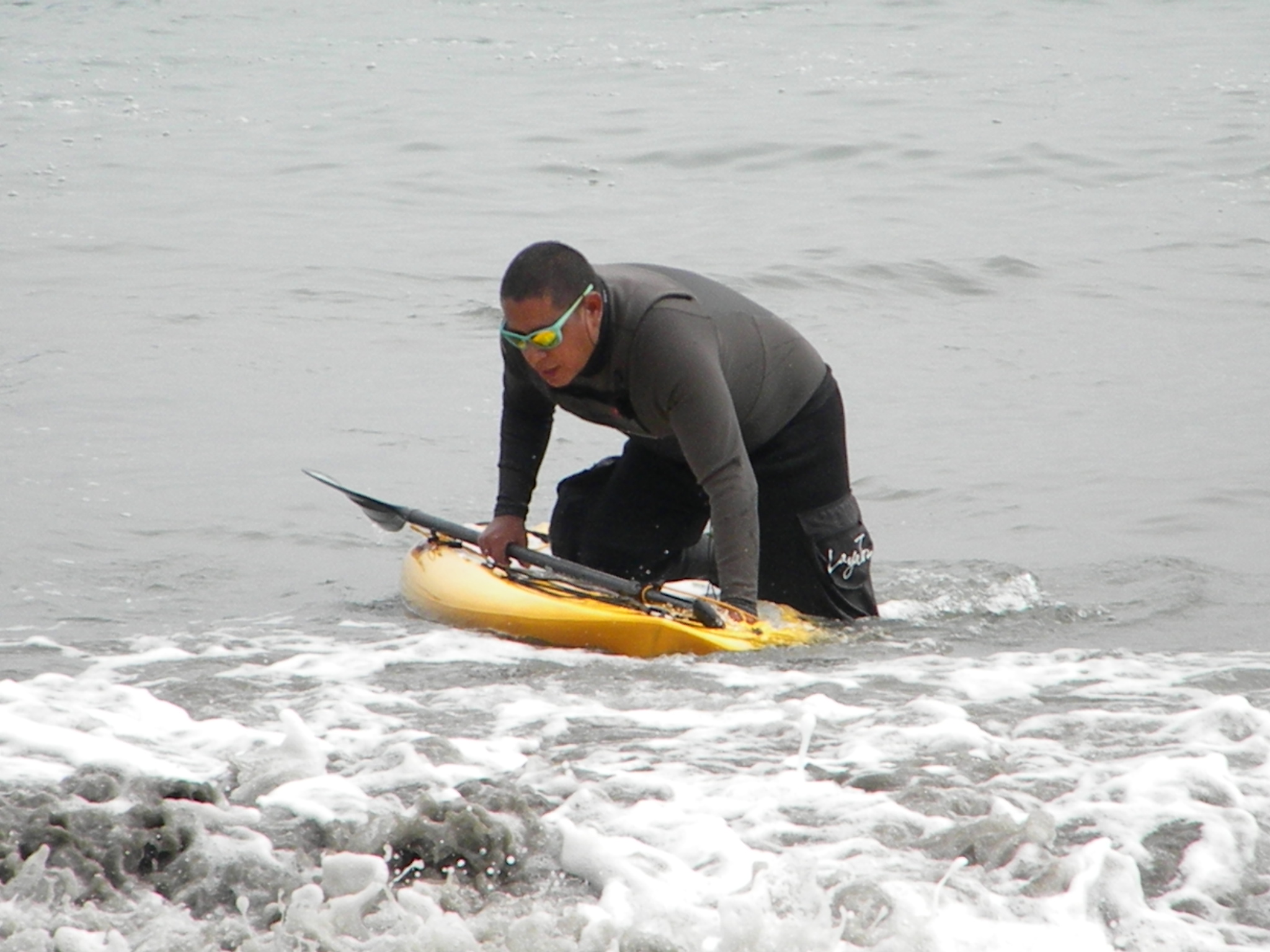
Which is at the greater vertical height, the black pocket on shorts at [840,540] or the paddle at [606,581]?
the black pocket on shorts at [840,540]

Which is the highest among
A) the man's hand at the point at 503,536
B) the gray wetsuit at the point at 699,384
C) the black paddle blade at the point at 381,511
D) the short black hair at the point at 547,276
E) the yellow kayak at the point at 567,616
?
the short black hair at the point at 547,276

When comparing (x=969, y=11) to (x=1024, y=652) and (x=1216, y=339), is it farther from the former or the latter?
(x=1024, y=652)

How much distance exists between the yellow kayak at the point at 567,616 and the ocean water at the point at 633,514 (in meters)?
0.13

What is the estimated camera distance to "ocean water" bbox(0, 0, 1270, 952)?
2.83 m

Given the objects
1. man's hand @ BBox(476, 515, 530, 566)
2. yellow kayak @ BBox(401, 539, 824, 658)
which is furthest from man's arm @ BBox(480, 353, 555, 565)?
yellow kayak @ BBox(401, 539, 824, 658)

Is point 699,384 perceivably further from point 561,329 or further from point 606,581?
point 606,581

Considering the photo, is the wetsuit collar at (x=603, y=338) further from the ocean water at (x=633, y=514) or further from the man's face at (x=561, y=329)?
the ocean water at (x=633, y=514)

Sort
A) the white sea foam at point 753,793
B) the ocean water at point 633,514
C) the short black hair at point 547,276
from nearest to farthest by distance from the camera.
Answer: the white sea foam at point 753,793 < the ocean water at point 633,514 < the short black hair at point 547,276

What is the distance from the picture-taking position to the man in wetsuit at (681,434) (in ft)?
13.4

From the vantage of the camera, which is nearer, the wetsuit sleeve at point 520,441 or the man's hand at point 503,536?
the wetsuit sleeve at point 520,441

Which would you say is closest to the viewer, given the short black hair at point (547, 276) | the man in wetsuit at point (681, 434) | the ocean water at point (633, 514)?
the ocean water at point (633, 514)

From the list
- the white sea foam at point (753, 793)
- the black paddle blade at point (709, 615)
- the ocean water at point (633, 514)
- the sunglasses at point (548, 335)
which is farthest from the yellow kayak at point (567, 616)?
the sunglasses at point (548, 335)

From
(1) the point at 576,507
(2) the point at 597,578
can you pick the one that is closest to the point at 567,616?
(2) the point at 597,578

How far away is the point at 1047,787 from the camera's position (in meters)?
3.22
